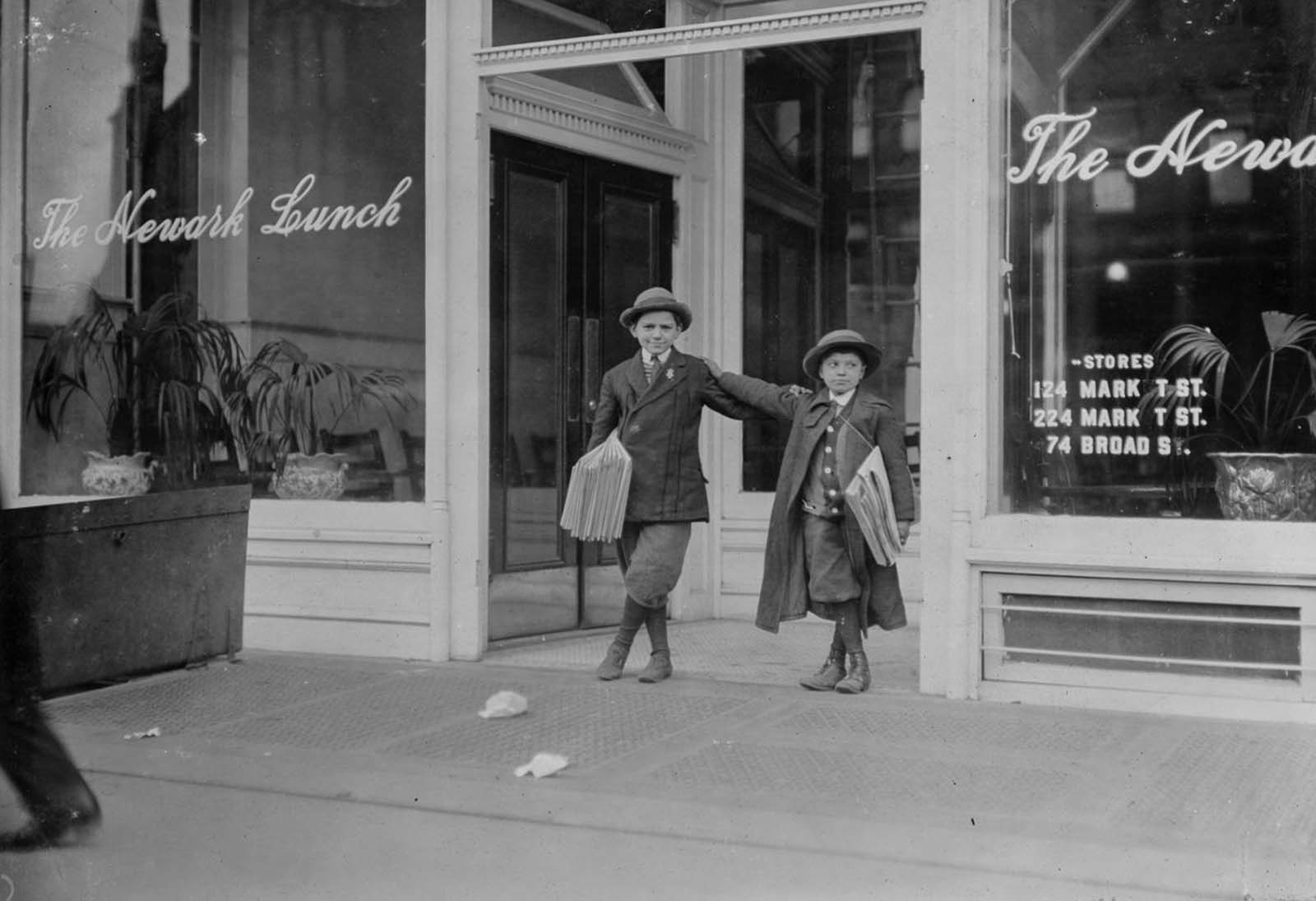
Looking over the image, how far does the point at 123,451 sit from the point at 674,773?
195 inches

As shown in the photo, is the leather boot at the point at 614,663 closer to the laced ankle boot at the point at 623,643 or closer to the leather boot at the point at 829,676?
the laced ankle boot at the point at 623,643

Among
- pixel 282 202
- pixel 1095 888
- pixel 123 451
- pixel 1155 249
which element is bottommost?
pixel 1095 888

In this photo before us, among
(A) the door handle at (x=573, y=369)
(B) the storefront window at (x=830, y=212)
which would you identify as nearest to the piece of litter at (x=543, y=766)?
(A) the door handle at (x=573, y=369)

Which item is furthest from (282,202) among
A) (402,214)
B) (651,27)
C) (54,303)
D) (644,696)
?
(644,696)

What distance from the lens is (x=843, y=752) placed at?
5.80 metres

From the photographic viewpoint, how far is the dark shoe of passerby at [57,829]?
468cm

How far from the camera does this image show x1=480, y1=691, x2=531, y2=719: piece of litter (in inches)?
260

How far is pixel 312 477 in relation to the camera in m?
8.51

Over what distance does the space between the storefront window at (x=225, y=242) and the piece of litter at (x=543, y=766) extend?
2.94m

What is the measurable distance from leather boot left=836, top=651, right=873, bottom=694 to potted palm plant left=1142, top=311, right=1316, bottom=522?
1.78 m

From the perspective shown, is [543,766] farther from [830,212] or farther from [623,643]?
[830,212]

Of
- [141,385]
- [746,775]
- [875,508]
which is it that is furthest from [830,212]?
[746,775]

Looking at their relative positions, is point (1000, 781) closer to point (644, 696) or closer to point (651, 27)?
point (644, 696)

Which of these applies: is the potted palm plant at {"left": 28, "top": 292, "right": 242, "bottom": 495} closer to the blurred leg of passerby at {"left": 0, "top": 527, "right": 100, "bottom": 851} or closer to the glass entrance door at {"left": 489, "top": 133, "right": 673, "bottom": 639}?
the glass entrance door at {"left": 489, "top": 133, "right": 673, "bottom": 639}
